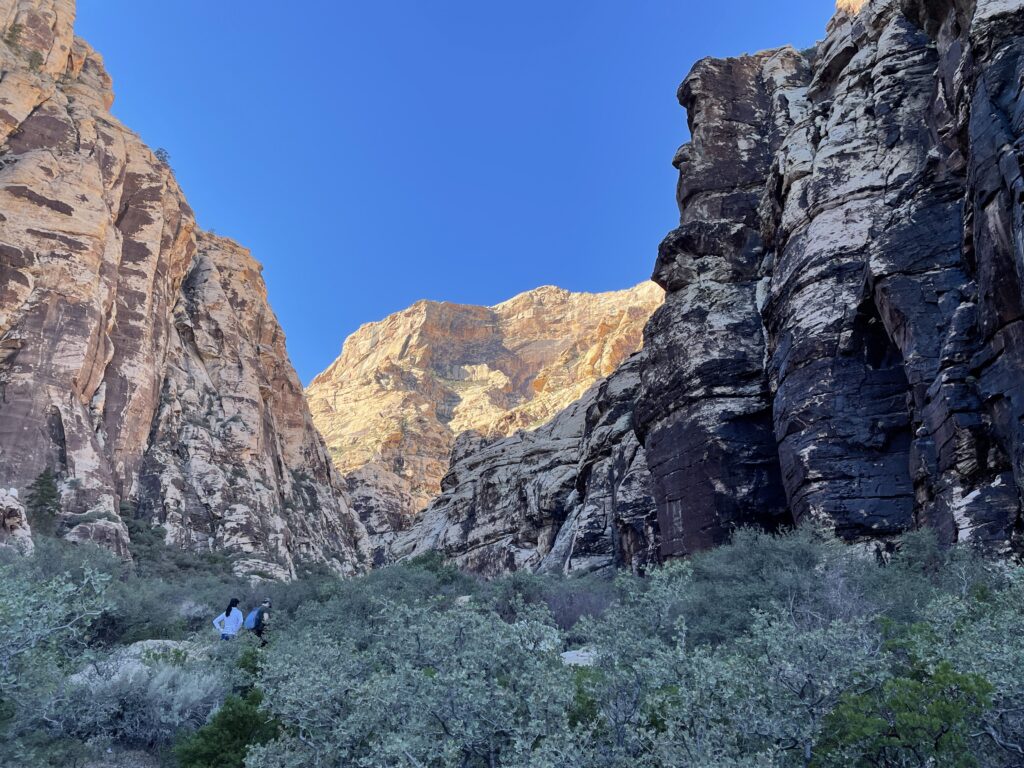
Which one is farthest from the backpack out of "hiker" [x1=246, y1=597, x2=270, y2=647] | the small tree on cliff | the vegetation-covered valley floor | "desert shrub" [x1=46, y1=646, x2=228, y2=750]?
the small tree on cliff

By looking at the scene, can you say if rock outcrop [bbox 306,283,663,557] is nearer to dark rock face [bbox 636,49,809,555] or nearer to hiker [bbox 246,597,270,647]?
dark rock face [bbox 636,49,809,555]

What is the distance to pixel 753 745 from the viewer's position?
7.98 m

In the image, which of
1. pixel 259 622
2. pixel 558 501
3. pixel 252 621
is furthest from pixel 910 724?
pixel 558 501

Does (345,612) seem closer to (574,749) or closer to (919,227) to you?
(574,749)

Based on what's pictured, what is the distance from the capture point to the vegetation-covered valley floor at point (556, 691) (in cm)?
749

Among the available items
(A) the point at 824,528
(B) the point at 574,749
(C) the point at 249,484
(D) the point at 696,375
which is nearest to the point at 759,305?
(D) the point at 696,375

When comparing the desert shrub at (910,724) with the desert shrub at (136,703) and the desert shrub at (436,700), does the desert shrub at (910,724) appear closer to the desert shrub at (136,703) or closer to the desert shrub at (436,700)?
the desert shrub at (436,700)

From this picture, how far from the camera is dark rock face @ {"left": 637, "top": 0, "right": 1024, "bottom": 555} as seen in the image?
1728 centimetres

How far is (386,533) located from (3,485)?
50.6 meters

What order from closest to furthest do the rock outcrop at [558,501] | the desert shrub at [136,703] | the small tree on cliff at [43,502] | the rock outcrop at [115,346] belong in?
the desert shrub at [136,703] < the rock outcrop at [558,501] < the small tree on cliff at [43,502] < the rock outcrop at [115,346]

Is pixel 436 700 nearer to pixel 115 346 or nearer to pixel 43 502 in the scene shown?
pixel 43 502

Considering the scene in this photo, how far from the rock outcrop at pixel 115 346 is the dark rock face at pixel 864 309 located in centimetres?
2893

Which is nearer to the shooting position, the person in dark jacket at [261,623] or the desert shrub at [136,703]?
the desert shrub at [136,703]

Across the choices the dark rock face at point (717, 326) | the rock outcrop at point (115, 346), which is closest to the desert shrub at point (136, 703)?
the dark rock face at point (717, 326)
